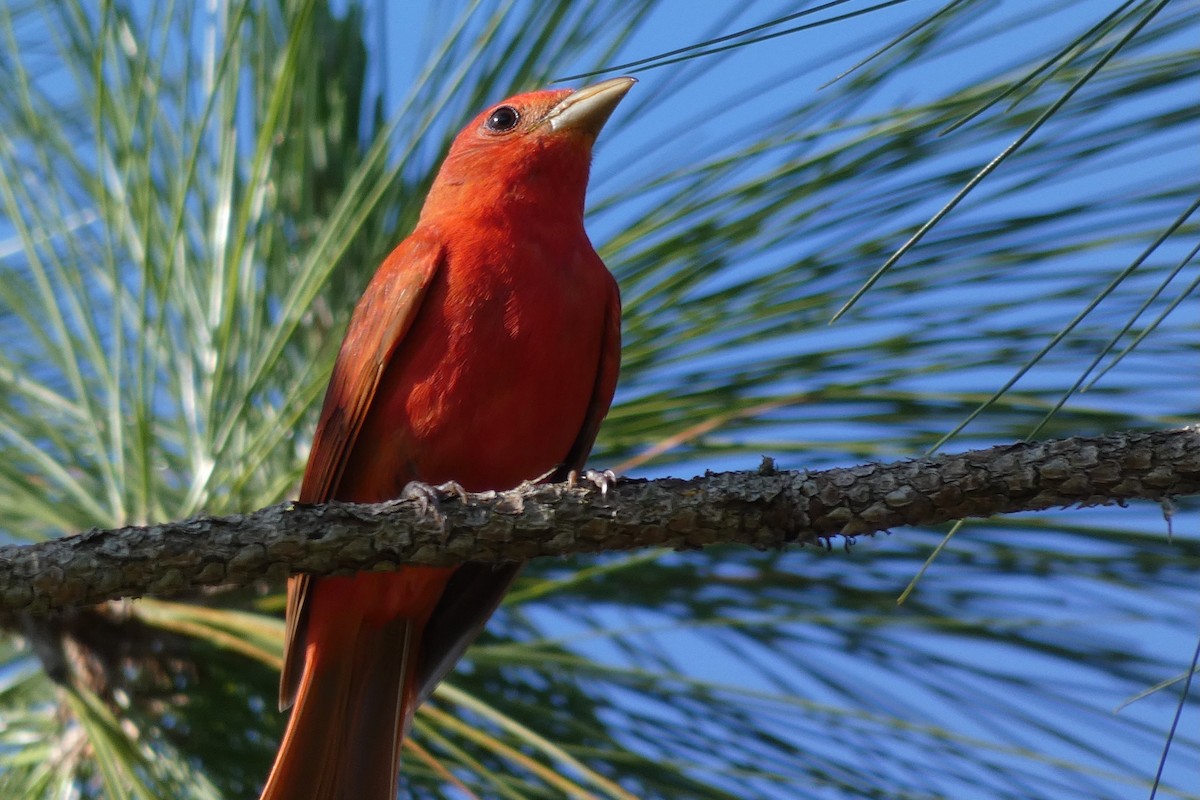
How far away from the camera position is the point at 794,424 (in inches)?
108

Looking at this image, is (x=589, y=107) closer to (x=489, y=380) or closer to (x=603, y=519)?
(x=489, y=380)

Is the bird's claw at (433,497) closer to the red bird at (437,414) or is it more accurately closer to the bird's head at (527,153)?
the red bird at (437,414)

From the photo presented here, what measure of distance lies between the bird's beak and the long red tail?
3.48 feet

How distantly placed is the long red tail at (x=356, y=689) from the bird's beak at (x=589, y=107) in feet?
3.48

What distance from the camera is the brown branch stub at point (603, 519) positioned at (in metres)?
1.79

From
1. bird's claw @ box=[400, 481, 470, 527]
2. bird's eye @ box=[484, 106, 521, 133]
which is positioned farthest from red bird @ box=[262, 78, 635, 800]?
bird's claw @ box=[400, 481, 470, 527]

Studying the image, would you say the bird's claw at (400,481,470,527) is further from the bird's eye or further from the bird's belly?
the bird's eye

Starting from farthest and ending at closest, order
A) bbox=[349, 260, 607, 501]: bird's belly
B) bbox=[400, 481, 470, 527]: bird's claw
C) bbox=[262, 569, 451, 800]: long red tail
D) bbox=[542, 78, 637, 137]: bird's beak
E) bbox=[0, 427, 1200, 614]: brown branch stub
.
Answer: bbox=[542, 78, 637, 137]: bird's beak, bbox=[349, 260, 607, 501]: bird's belly, bbox=[262, 569, 451, 800]: long red tail, bbox=[400, 481, 470, 527]: bird's claw, bbox=[0, 427, 1200, 614]: brown branch stub

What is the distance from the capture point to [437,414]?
2.88 metres

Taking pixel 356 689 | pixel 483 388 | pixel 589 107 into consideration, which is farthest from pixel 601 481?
pixel 589 107

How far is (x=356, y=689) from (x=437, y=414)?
0.63 m

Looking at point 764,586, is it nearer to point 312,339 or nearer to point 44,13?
point 312,339

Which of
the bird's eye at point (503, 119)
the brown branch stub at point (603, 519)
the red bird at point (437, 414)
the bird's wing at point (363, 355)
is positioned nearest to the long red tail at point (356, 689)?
the red bird at point (437, 414)

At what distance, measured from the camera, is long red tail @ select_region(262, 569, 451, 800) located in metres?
2.72
